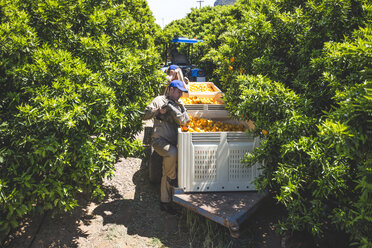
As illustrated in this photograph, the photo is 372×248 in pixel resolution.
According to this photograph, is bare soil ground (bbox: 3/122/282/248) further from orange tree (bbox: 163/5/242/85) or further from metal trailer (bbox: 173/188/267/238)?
orange tree (bbox: 163/5/242/85)

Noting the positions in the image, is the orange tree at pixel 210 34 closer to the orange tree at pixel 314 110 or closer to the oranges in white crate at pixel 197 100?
the oranges in white crate at pixel 197 100

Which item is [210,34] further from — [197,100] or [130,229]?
[130,229]

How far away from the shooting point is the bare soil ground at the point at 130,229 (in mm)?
4340

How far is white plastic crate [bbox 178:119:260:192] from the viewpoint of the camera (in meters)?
4.54

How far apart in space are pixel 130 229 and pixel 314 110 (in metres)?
3.33

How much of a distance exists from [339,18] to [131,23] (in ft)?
13.9

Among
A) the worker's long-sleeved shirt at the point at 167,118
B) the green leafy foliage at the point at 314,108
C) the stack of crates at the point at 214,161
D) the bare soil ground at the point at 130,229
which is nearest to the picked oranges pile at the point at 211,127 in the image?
the worker's long-sleeved shirt at the point at 167,118

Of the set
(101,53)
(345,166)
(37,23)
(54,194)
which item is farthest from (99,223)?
(345,166)

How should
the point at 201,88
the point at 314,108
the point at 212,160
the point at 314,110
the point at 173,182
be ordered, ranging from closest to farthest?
the point at 314,110, the point at 314,108, the point at 212,160, the point at 173,182, the point at 201,88

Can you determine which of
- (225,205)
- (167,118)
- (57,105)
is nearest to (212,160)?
(225,205)

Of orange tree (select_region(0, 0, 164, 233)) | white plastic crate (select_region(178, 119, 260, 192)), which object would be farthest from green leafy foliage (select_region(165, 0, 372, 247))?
orange tree (select_region(0, 0, 164, 233))

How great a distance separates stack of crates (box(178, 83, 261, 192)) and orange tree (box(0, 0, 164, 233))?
0.94 m

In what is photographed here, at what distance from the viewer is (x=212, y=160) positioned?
4578 mm

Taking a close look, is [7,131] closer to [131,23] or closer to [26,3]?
[26,3]
